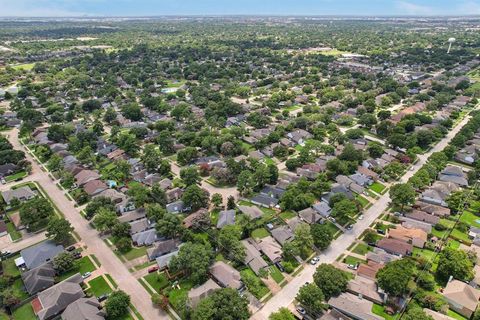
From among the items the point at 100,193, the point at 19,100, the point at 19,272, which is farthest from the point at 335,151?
the point at 19,100

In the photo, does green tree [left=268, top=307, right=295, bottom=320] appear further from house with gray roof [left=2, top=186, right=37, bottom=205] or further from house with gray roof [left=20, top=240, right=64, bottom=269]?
house with gray roof [left=2, top=186, right=37, bottom=205]

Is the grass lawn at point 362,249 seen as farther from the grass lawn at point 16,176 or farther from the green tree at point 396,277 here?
the grass lawn at point 16,176

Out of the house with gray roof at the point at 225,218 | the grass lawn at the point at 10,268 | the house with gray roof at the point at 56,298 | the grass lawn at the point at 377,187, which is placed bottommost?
the grass lawn at the point at 377,187

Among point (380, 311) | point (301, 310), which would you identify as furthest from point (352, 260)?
point (301, 310)

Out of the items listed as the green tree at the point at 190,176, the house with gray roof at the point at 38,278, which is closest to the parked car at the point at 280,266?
the green tree at the point at 190,176

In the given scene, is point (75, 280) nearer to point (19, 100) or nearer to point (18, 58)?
point (19, 100)

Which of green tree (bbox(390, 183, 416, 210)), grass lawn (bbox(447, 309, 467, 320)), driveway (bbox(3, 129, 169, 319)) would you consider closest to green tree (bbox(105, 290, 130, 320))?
driveway (bbox(3, 129, 169, 319))
